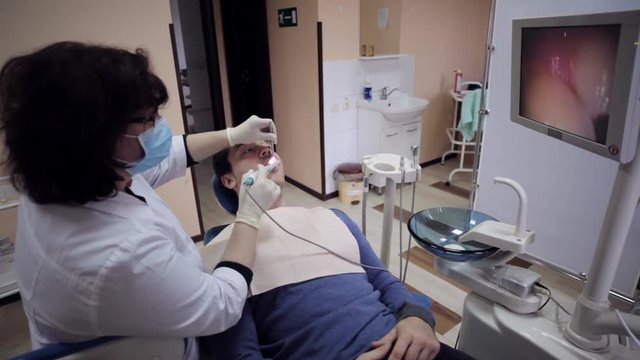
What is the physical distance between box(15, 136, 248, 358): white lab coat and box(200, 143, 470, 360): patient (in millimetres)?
283

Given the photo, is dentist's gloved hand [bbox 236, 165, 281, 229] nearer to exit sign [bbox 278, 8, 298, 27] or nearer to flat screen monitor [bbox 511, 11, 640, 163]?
flat screen monitor [bbox 511, 11, 640, 163]

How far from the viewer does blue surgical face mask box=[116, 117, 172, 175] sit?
826mm

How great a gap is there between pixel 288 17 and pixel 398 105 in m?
1.23

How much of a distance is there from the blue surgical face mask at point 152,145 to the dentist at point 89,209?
1 cm

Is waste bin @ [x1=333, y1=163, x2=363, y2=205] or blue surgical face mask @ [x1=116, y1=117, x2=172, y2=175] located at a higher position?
blue surgical face mask @ [x1=116, y1=117, x2=172, y2=175]

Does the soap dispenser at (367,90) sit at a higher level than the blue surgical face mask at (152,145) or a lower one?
lower

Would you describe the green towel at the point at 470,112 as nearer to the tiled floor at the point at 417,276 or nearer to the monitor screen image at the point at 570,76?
the tiled floor at the point at 417,276

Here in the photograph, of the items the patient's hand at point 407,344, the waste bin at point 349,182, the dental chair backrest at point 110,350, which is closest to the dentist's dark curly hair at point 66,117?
the dental chair backrest at point 110,350

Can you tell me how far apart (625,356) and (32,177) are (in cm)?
138

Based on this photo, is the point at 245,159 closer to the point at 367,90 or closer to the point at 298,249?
the point at 298,249

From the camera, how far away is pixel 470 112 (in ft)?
10.9

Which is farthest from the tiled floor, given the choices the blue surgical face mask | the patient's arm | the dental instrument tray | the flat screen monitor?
the blue surgical face mask

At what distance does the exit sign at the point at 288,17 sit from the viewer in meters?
3.10

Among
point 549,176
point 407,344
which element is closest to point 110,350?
point 407,344
